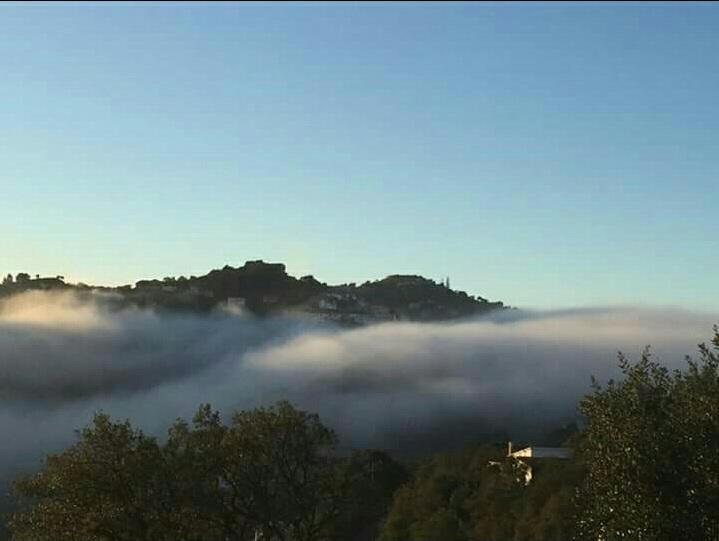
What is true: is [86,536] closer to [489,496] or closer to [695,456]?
[695,456]

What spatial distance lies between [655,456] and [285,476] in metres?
23.3

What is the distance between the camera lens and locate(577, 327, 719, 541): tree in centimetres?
3123

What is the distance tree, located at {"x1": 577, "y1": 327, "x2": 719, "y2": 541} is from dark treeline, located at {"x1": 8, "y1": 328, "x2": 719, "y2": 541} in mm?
38

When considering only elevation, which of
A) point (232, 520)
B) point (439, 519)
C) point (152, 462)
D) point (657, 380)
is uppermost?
point (657, 380)

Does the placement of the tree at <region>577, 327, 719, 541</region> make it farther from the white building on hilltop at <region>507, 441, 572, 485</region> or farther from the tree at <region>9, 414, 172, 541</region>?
the white building on hilltop at <region>507, 441, 572, 485</region>

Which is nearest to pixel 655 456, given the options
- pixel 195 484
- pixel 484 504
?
pixel 195 484

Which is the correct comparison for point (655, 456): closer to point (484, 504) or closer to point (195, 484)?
point (195, 484)

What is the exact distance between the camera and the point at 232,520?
4834 centimetres

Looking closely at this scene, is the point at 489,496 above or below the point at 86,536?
below

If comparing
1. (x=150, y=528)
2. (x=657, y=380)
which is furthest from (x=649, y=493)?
(x=150, y=528)

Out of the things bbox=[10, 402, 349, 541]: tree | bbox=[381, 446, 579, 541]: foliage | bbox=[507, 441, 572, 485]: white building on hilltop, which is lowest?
bbox=[381, 446, 579, 541]: foliage

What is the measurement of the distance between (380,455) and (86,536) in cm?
8403

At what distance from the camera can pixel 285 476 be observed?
5150cm

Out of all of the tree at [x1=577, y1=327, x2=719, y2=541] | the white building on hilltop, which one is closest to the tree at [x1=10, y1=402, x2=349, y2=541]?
the tree at [x1=577, y1=327, x2=719, y2=541]
